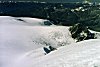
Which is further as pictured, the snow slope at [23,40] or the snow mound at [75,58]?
the snow slope at [23,40]

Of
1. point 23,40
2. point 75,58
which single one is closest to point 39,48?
point 23,40

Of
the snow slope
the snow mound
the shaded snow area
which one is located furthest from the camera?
the snow slope

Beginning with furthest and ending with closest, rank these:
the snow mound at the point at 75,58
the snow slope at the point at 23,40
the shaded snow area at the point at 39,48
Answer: the snow slope at the point at 23,40 < the shaded snow area at the point at 39,48 < the snow mound at the point at 75,58

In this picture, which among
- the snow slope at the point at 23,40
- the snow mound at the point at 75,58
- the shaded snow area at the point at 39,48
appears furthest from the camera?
the snow slope at the point at 23,40

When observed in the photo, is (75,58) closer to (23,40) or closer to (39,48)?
(39,48)

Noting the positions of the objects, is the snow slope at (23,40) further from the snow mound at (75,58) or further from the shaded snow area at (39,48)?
the snow mound at (75,58)

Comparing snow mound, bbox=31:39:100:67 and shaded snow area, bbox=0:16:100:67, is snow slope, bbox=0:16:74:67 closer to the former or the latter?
shaded snow area, bbox=0:16:100:67

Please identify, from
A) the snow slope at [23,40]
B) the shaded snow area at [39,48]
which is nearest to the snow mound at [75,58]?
the shaded snow area at [39,48]

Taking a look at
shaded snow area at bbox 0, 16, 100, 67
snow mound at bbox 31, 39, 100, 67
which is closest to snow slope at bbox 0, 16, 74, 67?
shaded snow area at bbox 0, 16, 100, 67
